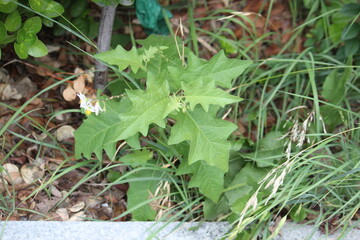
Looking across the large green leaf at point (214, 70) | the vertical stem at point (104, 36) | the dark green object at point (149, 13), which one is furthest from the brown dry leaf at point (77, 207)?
the dark green object at point (149, 13)

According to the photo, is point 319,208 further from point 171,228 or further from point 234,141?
point 171,228

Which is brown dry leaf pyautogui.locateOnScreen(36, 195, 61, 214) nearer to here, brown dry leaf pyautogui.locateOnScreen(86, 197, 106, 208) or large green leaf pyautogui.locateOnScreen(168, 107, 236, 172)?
brown dry leaf pyautogui.locateOnScreen(86, 197, 106, 208)

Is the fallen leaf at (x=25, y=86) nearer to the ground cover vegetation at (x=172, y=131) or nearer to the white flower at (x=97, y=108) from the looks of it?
the ground cover vegetation at (x=172, y=131)

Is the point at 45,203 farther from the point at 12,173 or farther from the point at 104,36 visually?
the point at 104,36

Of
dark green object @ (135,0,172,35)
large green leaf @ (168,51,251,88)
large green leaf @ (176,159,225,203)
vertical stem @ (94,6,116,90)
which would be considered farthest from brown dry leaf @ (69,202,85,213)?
dark green object @ (135,0,172,35)

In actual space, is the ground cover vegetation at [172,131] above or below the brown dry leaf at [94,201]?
above

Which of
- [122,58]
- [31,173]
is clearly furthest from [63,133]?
[122,58]
